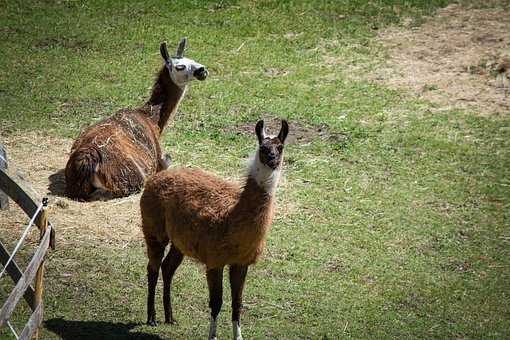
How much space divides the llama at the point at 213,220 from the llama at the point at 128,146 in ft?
8.12

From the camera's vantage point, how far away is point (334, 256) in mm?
9219

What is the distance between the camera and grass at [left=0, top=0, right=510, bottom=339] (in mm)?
8195

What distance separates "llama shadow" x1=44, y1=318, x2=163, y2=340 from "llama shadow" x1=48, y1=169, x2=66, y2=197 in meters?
2.76

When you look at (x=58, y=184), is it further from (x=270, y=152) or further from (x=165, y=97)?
(x=270, y=152)

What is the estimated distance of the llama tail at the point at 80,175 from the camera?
33.2 feet

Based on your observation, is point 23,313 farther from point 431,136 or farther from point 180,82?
point 431,136

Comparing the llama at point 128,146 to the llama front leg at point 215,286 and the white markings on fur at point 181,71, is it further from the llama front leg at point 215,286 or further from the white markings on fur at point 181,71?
the llama front leg at point 215,286

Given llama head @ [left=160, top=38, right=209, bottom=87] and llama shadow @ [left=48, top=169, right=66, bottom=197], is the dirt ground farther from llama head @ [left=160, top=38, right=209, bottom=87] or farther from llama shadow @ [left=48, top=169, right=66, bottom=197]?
llama shadow @ [left=48, top=169, right=66, bottom=197]

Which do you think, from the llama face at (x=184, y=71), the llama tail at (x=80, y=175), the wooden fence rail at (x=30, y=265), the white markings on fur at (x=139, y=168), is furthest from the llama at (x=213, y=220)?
the llama face at (x=184, y=71)

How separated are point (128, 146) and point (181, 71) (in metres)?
1.52

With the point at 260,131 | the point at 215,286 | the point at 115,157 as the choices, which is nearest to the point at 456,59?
the point at 115,157

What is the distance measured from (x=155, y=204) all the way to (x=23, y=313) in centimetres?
145

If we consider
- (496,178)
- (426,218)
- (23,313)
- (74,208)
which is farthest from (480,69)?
(23,313)

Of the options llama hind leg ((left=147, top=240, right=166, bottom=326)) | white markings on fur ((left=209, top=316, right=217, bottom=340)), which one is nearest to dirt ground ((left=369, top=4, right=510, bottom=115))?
llama hind leg ((left=147, top=240, right=166, bottom=326))
